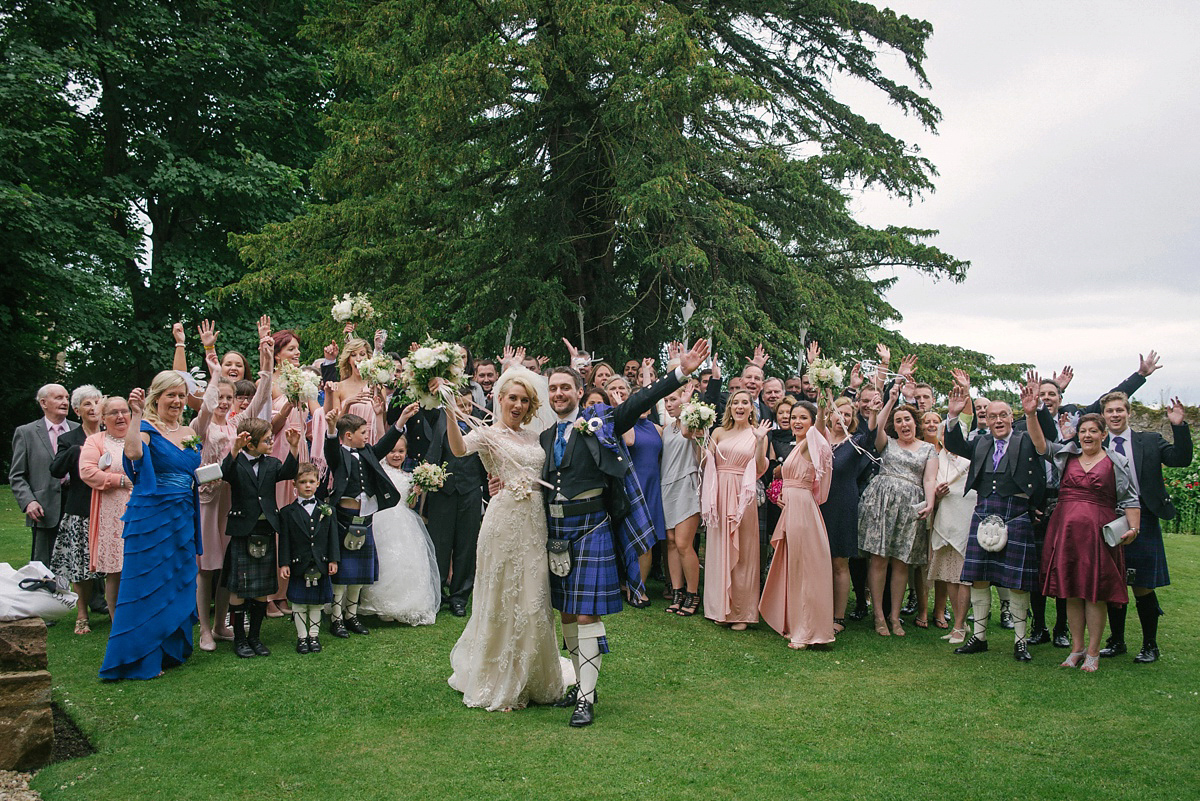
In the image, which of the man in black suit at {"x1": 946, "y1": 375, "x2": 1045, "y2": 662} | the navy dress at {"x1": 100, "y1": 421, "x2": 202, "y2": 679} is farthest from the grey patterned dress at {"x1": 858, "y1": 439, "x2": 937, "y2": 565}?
the navy dress at {"x1": 100, "y1": 421, "x2": 202, "y2": 679}

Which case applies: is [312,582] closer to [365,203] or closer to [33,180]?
[365,203]

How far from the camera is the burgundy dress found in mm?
6977

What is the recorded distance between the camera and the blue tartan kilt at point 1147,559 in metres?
7.42

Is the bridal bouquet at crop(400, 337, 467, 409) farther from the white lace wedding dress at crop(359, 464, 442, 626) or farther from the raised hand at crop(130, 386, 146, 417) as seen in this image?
the white lace wedding dress at crop(359, 464, 442, 626)

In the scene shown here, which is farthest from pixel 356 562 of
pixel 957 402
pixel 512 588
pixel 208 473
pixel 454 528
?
pixel 957 402

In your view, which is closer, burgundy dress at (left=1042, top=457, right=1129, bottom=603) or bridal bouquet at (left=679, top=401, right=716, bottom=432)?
burgundy dress at (left=1042, top=457, right=1129, bottom=603)

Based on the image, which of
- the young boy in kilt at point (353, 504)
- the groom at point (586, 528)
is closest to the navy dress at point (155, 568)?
the young boy in kilt at point (353, 504)

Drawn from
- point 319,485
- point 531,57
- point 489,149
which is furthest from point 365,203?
point 319,485

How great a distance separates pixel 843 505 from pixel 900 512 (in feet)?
1.77

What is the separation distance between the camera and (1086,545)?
7.05 metres

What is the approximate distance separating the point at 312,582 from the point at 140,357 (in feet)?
49.6

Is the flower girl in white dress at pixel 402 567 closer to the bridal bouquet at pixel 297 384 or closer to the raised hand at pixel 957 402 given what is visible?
the bridal bouquet at pixel 297 384

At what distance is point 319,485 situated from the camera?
7582mm

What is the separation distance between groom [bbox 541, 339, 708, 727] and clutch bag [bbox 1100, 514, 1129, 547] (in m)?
3.85
